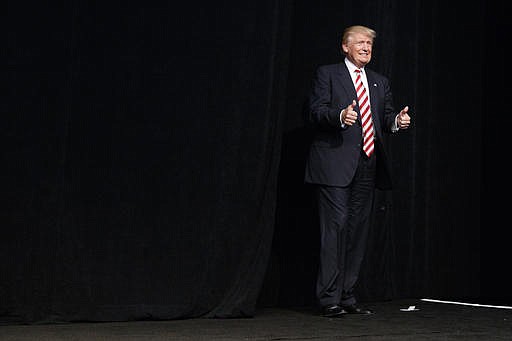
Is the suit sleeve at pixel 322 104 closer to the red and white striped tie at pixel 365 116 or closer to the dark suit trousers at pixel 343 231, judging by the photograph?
the red and white striped tie at pixel 365 116

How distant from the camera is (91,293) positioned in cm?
369

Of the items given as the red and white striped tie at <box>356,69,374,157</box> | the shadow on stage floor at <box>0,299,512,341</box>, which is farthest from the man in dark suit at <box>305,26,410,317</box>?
the shadow on stage floor at <box>0,299,512,341</box>

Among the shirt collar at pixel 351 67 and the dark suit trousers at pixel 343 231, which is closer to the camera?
the dark suit trousers at pixel 343 231

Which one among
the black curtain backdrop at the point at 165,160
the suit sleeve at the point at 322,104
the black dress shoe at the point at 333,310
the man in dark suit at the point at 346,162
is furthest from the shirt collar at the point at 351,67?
the black dress shoe at the point at 333,310

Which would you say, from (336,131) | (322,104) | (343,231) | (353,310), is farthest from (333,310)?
(322,104)

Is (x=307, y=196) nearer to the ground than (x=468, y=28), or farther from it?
nearer to the ground

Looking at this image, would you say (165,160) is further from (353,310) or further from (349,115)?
(353,310)

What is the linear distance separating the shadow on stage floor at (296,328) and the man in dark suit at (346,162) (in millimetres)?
209

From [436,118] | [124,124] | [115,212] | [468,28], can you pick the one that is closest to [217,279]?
[115,212]

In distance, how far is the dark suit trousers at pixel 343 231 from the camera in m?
3.94

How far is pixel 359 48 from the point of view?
4082 mm

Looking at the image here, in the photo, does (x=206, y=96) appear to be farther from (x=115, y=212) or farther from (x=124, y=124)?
(x=115, y=212)

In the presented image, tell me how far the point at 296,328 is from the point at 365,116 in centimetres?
109

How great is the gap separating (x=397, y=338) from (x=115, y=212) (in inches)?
51.5
